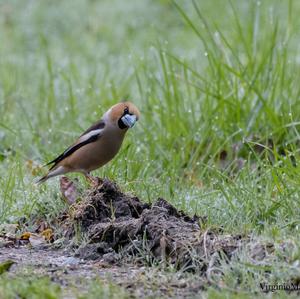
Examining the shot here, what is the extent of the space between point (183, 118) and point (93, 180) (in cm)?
198

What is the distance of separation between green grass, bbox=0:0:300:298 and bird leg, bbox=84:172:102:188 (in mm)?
196

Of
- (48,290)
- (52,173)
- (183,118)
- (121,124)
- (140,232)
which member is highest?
(121,124)

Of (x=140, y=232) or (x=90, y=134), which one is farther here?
(x=90, y=134)

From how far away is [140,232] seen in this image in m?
5.12

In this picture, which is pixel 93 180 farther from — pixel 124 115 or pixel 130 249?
pixel 130 249

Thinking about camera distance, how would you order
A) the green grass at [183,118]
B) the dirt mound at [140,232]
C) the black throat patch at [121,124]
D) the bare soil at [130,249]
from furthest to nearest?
the black throat patch at [121,124] → the green grass at [183,118] → the dirt mound at [140,232] → the bare soil at [130,249]

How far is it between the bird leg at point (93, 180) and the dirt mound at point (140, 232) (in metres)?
0.09

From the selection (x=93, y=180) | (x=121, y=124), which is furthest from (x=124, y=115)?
(x=93, y=180)

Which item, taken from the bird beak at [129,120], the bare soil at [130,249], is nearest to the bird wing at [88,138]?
the bird beak at [129,120]

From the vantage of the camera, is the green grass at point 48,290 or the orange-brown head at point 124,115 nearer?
the green grass at point 48,290

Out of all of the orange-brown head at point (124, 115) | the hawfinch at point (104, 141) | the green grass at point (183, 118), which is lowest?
the green grass at point (183, 118)

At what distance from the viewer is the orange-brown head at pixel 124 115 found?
6.14 m

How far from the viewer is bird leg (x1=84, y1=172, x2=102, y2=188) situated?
5690 millimetres

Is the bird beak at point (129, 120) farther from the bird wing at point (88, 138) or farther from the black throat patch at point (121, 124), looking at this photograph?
the bird wing at point (88, 138)
